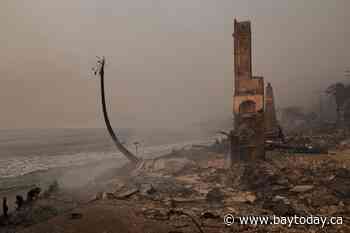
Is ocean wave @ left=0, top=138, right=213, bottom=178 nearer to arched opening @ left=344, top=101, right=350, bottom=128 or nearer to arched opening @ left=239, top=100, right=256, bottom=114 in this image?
arched opening @ left=239, top=100, right=256, bottom=114

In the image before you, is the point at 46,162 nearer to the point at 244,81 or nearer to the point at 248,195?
the point at 244,81

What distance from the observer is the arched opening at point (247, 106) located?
77.0ft

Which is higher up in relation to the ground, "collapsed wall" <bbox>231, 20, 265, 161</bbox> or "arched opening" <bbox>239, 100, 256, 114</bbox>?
"collapsed wall" <bbox>231, 20, 265, 161</bbox>

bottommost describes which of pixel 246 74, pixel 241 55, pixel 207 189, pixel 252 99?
pixel 207 189

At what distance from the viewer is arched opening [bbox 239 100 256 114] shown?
23.5 meters

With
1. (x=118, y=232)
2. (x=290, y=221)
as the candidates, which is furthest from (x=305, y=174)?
(x=118, y=232)

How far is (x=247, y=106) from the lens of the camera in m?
23.8

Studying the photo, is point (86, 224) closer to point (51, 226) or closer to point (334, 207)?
point (51, 226)

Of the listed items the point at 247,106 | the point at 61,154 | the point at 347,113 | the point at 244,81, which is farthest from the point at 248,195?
the point at 61,154

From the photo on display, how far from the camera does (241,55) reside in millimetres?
24188

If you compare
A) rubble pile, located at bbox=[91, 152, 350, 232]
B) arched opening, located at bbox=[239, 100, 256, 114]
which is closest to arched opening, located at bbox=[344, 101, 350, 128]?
arched opening, located at bbox=[239, 100, 256, 114]

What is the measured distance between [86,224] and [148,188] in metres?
4.58

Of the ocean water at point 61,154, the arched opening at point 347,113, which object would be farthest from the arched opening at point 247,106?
the arched opening at point 347,113

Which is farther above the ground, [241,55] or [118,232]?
[241,55]
